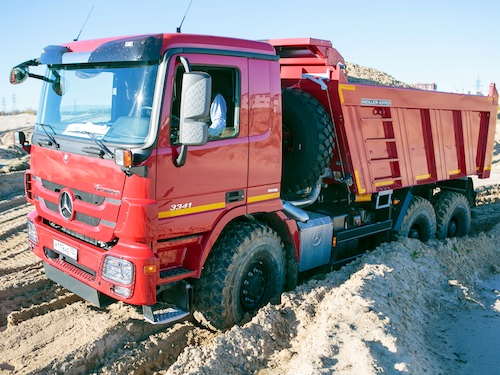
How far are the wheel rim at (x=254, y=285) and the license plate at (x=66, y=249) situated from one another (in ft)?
5.16

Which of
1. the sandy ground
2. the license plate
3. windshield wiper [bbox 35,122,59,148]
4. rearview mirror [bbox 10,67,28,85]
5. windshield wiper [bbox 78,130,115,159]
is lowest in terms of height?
the sandy ground

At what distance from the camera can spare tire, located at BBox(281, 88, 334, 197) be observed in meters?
5.34

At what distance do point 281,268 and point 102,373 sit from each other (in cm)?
202

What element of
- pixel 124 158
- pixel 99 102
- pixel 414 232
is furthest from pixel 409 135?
pixel 124 158

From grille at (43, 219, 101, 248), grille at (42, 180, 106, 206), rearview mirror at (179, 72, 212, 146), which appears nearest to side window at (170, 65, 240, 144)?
rearview mirror at (179, 72, 212, 146)

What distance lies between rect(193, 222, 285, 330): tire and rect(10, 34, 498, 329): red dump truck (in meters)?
0.01

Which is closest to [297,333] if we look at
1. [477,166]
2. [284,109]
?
[284,109]

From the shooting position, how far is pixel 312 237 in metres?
5.50

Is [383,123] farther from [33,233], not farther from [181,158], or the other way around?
[33,233]

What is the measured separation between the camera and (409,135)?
6.69 metres

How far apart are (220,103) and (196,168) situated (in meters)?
0.63

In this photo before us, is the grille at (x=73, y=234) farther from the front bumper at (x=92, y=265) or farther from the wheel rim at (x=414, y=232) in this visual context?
the wheel rim at (x=414, y=232)

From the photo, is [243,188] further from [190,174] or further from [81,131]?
[81,131]

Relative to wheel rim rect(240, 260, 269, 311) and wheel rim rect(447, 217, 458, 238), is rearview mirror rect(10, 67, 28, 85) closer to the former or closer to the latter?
wheel rim rect(240, 260, 269, 311)
